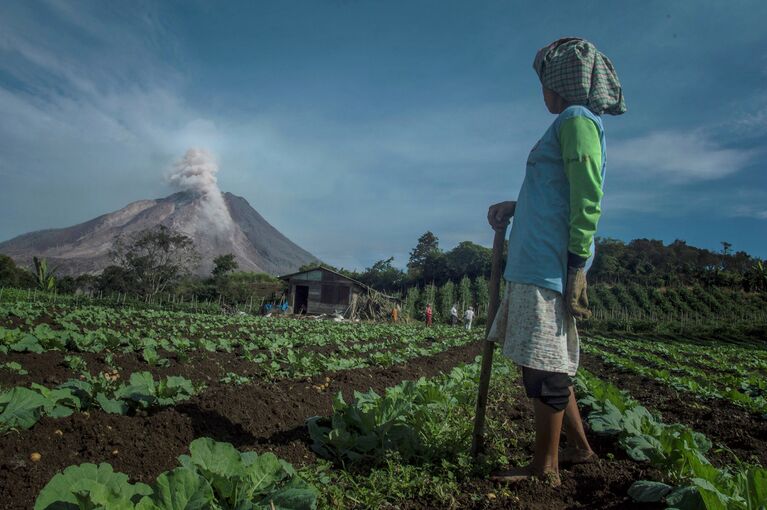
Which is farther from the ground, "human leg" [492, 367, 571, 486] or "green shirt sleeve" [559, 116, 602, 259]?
"green shirt sleeve" [559, 116, 602, 259]

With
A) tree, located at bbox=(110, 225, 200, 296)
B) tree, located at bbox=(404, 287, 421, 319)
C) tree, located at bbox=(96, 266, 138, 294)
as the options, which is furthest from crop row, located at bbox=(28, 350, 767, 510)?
tree, located at bbox=(96, 266, 138, 294)

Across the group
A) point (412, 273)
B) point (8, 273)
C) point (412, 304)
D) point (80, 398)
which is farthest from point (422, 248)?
point (80, 398)

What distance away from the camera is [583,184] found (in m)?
2.06

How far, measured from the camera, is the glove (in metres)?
2.11

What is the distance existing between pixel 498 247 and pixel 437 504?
1.36 meters

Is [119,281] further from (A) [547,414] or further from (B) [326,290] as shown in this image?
(A) [547,414]

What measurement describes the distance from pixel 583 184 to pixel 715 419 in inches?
148

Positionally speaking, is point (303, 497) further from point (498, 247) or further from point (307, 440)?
point (498, 247)

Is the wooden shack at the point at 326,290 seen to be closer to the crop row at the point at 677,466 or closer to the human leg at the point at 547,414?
the crop row at the point at 677,466

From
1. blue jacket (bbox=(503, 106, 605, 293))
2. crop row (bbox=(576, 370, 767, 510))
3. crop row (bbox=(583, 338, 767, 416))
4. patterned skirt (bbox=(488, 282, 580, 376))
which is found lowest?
A: crop row (bbox=(583, 338, 767, 416))

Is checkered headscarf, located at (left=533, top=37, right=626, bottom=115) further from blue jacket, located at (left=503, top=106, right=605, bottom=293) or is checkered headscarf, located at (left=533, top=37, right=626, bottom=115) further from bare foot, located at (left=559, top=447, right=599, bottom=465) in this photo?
bare foot, located at (left=559, top=447, right=599, bottom=465)

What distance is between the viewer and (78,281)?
143 feet

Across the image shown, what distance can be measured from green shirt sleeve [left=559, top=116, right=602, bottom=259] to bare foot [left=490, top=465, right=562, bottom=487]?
1022 mm

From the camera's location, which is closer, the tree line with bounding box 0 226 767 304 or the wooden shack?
the wooden shack
